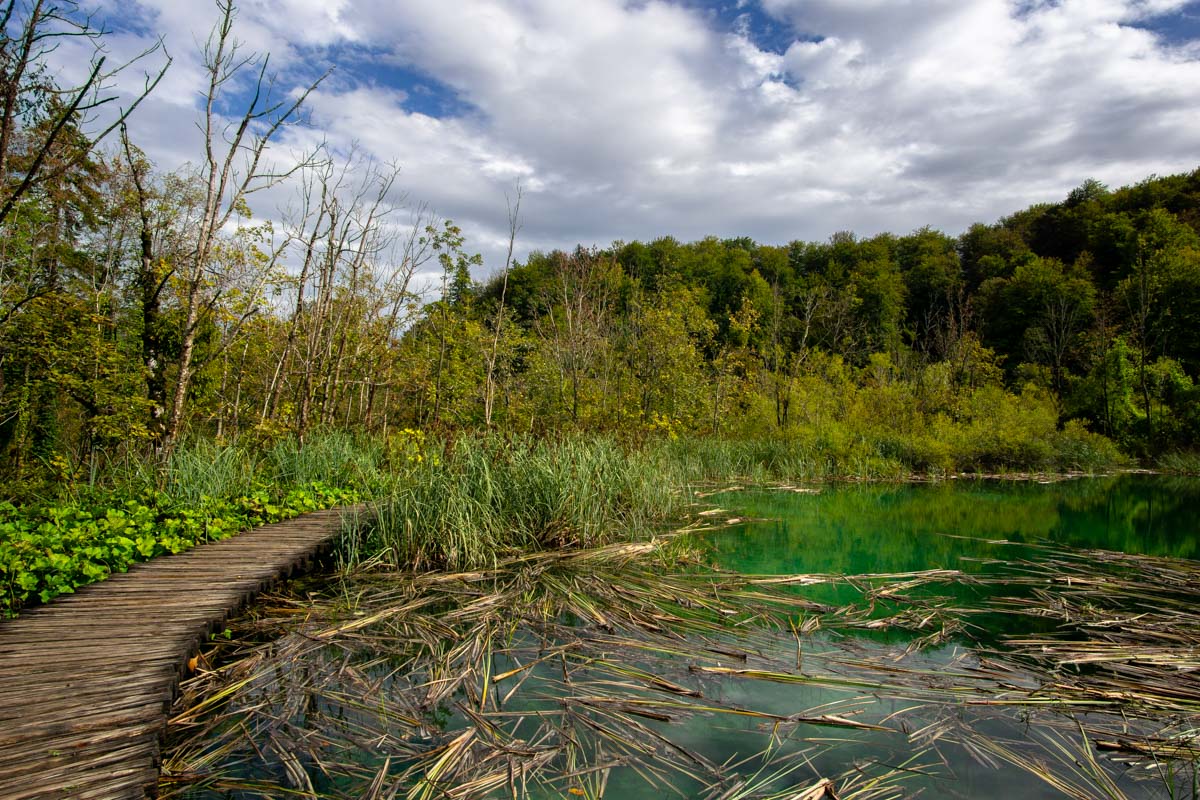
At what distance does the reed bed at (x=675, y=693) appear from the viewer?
250 centimetres

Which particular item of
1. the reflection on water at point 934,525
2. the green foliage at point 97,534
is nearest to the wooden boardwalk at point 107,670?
the green foliage at point 97,534

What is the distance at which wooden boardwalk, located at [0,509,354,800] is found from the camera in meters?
2.05

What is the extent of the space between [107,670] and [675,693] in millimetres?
2543

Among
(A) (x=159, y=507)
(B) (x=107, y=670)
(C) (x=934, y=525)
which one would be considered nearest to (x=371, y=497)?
(A) (x=159, y=507)

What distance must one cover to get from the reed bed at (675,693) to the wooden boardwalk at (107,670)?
0.93 ft

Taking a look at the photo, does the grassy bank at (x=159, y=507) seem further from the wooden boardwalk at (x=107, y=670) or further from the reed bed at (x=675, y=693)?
the reed bed at (x=675, y=693)

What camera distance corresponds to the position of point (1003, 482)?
15664 millimetres

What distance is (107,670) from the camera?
2.71 m

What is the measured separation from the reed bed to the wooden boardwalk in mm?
282

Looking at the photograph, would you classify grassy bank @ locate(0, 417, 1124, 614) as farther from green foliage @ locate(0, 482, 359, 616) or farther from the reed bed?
the reed bed

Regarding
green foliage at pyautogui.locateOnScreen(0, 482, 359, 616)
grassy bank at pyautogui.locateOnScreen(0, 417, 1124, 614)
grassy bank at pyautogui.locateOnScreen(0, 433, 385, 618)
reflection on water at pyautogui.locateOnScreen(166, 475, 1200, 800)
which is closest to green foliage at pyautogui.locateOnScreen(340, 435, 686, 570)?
grassy bank at pyautogui.locateOnScreen(0, 417, 1124, 614)

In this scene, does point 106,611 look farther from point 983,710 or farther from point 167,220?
point 167,220

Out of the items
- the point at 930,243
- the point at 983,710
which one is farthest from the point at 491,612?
the point at 930,243

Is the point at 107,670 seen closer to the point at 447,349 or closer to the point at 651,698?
the point at 651,698
